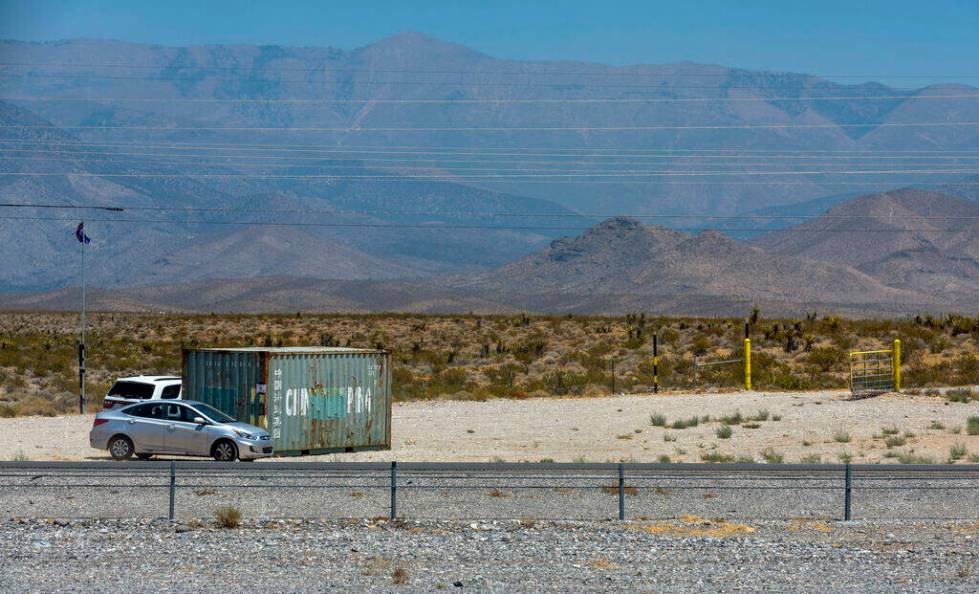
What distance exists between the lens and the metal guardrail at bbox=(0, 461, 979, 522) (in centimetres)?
2386

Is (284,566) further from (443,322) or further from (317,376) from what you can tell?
(443,322)

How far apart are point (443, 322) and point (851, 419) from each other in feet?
181

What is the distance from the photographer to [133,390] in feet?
108

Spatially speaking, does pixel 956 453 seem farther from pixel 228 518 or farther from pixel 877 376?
pixel 877 376

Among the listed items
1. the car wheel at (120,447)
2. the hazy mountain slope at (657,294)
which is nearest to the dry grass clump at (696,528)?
the car wheel at (120,447)

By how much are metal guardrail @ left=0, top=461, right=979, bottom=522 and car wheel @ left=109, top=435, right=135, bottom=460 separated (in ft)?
10.1

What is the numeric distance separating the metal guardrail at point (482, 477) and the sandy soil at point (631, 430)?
14.6ft

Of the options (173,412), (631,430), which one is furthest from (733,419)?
(173,412)

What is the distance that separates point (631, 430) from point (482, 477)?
15.4m

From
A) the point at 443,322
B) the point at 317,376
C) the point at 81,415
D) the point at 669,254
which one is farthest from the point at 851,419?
the point at 669,254

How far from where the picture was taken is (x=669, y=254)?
19962 centimetres

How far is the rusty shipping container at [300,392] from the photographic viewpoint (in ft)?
99.2

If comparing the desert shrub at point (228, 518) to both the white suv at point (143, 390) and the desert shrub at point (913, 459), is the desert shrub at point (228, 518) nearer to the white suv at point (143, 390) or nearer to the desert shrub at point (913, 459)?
the white suv at point (143, 390)

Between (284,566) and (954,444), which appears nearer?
(284,566)
